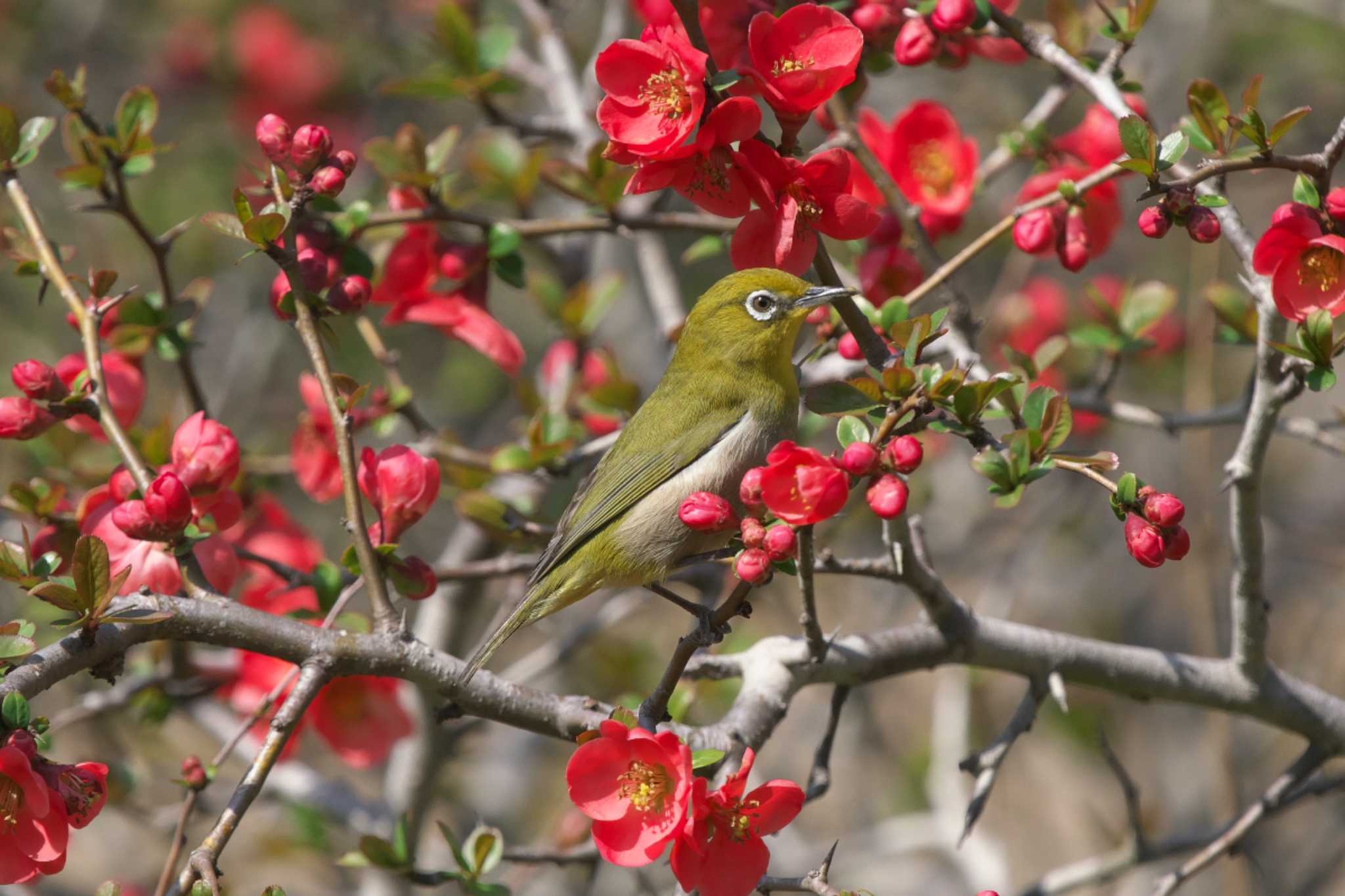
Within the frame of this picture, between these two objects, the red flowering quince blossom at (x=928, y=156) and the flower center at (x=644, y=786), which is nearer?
the flower center at (x=644, y=786)

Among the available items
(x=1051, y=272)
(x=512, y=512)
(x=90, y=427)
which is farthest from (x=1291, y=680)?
(x=1051, y=272)

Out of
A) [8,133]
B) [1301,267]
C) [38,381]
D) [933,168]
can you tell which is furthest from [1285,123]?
[8,133]

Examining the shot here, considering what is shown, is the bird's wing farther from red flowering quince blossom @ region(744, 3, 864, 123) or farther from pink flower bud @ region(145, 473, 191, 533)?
red flowering quince blossom @ region(744, 3, 864, 123)

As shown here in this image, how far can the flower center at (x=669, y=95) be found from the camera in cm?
230

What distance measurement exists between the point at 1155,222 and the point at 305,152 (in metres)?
1.63

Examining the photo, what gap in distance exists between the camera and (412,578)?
2676 millimetres

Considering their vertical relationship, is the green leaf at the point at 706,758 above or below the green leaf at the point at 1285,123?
below

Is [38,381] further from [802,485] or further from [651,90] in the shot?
[802,485]

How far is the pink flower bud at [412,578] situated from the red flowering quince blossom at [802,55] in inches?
47.0

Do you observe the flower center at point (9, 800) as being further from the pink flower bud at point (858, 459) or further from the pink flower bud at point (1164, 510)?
the pink flower bud at point (1164, 510)

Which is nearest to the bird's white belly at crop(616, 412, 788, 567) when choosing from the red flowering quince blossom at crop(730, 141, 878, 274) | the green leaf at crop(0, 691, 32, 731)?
the red flowering quince blossom at crop(730, 141, 878, 274)

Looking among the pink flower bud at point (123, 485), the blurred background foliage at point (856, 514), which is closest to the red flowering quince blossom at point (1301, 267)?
the blurred background foliage at point (856, 514)

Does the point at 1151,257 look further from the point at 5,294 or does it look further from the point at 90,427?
the point at 5,294

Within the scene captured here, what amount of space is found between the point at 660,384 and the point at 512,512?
62 cm
